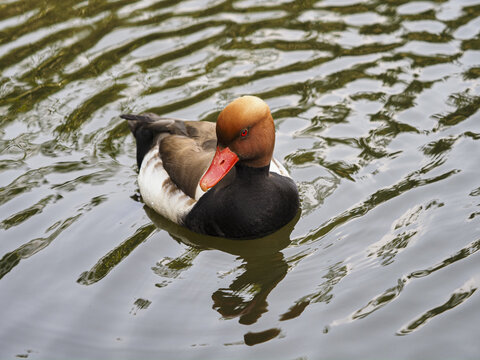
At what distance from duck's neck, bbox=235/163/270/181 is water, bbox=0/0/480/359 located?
24.6 inches

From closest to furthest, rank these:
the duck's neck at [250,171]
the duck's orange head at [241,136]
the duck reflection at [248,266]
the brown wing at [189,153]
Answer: the duck reflection at [248,266] → the duck's orange head at [241,136] → the duck's neck at [250,171] → the brown wing at [189,153]

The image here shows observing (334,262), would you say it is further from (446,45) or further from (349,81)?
(446,45)

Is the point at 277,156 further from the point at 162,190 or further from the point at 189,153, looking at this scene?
the point at 162,190

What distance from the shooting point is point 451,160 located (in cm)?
692

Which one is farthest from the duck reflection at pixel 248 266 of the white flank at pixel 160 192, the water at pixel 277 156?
the white flank at pixel 160 192

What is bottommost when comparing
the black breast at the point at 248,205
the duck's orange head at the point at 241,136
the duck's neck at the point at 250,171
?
the black breast at the point at 248,205

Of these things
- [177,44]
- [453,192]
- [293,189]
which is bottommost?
[453,192]

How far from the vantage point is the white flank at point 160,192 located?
21.8 ft

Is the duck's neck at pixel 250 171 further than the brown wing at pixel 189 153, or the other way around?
the brown wing at pixel 189 153

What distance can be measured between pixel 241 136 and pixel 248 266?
1.16 metres

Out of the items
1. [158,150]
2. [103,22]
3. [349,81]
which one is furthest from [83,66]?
[349,81]

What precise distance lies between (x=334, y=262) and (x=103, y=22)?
554cm

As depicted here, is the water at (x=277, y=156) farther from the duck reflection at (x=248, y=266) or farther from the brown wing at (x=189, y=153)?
the brown wing at (x=189, y=153)

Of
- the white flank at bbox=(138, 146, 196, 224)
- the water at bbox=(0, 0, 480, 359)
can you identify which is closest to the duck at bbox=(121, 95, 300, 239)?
the white flank at bbox=(138, 146, 196, 224)
